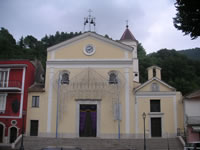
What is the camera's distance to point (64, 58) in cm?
2848

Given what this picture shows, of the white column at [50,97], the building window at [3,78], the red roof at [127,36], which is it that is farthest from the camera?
the red roof at [127,36]

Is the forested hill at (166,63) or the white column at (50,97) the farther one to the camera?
the forested hill at (166,63)

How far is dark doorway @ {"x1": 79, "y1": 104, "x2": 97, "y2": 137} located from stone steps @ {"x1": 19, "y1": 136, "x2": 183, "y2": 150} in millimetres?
1851

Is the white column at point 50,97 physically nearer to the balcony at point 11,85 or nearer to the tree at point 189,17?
the balcony at point 11,85

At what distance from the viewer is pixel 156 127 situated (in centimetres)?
2630

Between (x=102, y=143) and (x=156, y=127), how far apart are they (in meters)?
6.58

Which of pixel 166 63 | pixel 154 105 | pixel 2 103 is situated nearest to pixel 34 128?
pixel 2 103

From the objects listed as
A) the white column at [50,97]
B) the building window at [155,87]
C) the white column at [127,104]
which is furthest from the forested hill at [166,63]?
the white column at [127,104]

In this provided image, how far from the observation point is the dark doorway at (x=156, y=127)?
1028 inches

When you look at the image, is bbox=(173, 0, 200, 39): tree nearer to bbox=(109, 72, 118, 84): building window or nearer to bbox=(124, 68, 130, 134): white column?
bbox=(124, 68, 130, 134): white column

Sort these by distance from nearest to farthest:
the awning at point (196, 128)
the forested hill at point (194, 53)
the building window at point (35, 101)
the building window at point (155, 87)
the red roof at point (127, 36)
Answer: the awning at point (196, 128), the building window at point (155, 87), the building window at point (35, 101), the red roof at point (127, 36), the forested hill at point (194, 53)

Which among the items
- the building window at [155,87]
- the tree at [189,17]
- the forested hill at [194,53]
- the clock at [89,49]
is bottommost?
the building window at [155,87]

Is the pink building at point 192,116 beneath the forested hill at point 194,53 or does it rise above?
beneath

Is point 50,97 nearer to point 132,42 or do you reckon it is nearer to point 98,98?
point 98,98
